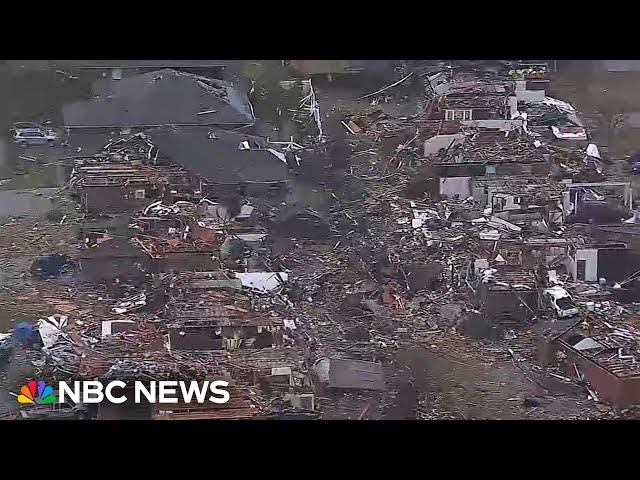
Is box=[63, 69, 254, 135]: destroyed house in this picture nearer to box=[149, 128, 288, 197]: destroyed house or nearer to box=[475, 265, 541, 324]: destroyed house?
box=[149, 128, 288, 197]: destroyed house

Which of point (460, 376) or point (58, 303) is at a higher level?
point (58, 303)

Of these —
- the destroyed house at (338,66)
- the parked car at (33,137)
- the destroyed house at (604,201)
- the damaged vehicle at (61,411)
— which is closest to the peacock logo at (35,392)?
the damaged vehicle at (61,411)

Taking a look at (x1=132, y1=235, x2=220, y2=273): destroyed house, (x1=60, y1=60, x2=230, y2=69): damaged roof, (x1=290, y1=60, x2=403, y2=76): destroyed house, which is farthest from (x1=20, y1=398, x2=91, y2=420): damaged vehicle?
(x1=290, y1=60, x2=403, y2=76): destroyed house

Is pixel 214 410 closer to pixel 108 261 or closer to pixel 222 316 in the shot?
pixel 222 316

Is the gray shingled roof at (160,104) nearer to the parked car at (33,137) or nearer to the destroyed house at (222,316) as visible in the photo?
the parked car at (33,137)

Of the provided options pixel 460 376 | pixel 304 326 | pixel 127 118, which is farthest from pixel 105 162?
pixel 460 376
